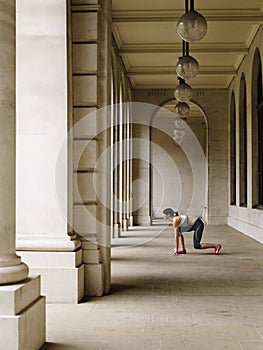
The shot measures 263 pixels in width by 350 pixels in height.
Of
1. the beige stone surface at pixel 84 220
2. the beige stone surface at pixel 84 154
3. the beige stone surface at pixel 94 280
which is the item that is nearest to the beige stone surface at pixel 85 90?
the beige stone surface at pixel 84 154

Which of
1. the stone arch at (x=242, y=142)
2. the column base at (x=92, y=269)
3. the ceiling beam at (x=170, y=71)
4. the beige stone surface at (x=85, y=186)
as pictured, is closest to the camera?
the column base at (x=92, y=269)

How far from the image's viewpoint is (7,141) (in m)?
5.29

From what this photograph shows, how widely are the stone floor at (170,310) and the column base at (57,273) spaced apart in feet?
0.64

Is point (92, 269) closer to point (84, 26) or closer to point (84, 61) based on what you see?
point (84, 61)

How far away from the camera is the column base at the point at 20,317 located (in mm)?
4840

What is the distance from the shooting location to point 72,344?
5.66 m

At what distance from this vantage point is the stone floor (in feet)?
18.9

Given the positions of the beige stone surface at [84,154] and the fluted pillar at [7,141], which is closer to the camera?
the fluted pillar at [7,141]

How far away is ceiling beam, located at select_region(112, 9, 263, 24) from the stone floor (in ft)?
19.1

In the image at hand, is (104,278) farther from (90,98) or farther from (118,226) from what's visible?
(118,226)

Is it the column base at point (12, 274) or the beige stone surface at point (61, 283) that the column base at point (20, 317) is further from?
the beige stone surface at point (61, 283)

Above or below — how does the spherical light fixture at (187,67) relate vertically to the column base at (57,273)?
above

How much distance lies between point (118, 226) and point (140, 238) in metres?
0.90

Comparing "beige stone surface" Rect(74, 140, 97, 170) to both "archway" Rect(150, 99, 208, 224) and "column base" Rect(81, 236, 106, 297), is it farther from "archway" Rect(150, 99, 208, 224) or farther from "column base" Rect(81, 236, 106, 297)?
"archway" Rect(150, 99, 208, 224)
